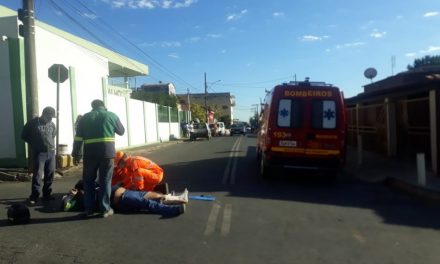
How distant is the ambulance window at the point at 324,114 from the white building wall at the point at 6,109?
9028 millimetres

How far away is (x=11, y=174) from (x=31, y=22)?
3.93 m

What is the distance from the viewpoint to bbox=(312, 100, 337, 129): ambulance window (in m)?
12.7

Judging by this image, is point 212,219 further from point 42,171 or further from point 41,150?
point 41,150

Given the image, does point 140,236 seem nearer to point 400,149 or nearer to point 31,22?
point 31,22

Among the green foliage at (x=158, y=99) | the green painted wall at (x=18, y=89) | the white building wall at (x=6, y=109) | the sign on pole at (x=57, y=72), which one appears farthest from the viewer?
the green foliage at (x=158, y=99)

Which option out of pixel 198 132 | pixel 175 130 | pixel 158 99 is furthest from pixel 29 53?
pixel 158 99

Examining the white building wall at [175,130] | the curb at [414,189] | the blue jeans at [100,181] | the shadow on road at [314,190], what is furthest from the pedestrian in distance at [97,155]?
the white building wall at [175,130]

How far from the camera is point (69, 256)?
5.92 m

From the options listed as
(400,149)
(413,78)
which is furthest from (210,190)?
(413,78)

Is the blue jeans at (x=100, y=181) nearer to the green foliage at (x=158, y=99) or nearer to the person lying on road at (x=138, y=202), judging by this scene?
the person lying on road at (x=138, y=202)

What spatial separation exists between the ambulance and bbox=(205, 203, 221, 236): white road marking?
12.7 ft

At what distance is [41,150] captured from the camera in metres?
9.49

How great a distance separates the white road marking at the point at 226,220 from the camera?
723 centimetres

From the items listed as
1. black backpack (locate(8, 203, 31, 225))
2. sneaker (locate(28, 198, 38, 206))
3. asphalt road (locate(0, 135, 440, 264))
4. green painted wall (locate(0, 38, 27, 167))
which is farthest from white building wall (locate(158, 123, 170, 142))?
black backpack (locate(8, 203, 31, 225))
